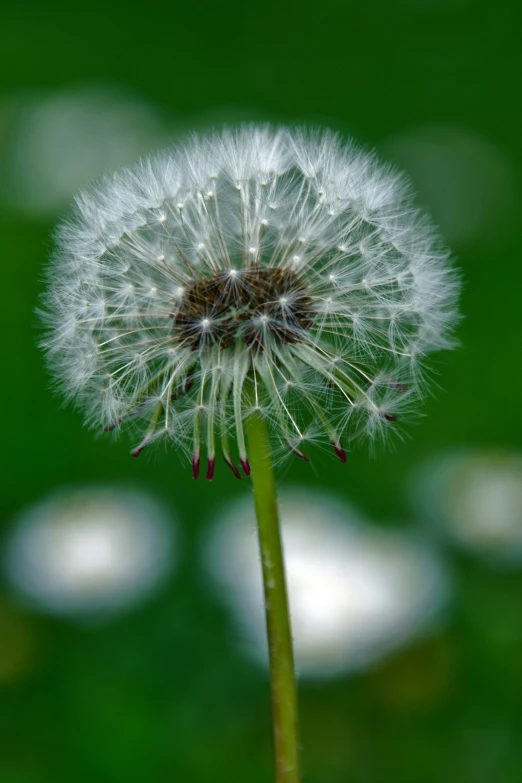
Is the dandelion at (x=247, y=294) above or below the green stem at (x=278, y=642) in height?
above

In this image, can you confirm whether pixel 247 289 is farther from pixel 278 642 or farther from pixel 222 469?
pixel 222 469

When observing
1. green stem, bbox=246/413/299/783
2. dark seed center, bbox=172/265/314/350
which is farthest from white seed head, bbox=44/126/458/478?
green stem, bbox=246/413/299/783

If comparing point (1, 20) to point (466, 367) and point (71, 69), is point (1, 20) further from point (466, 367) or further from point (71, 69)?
point (466, 367)

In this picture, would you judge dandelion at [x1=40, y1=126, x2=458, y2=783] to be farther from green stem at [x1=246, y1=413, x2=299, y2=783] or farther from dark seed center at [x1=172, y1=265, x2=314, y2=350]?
green stem at [x1=246, y1=413, x2=299, y2=783]

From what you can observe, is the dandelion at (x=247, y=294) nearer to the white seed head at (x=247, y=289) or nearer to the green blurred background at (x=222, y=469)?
the white seed head at (x=247, y=289)

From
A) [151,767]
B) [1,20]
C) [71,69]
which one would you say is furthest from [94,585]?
[1,20]

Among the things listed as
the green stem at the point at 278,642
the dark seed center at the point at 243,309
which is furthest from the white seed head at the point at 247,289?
the green stem at the point at 278,642
